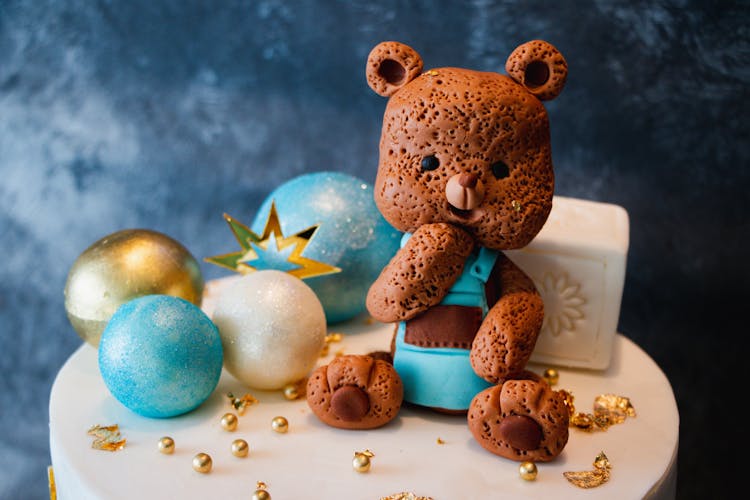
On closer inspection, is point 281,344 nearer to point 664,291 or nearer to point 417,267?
point 417,267

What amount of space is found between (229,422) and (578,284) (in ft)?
1.93

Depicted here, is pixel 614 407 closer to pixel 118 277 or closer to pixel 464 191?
pixel 464 191

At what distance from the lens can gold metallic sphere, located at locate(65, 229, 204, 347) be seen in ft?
4.32

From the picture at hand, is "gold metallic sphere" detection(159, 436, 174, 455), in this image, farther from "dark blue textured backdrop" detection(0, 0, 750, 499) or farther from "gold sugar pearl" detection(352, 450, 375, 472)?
"dark blue textured backdrop" detection(0, 0, 750, 499)

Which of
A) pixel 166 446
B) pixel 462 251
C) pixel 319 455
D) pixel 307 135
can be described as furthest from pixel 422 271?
pixel 307 135

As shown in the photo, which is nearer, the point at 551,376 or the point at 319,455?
the point at 319,455

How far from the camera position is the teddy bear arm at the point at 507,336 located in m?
1.09

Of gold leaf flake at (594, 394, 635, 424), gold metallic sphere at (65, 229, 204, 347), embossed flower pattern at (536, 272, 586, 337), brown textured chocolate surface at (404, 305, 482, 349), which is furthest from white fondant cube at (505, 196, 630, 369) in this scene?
gold metallic sphere at (65, 229, 204, 347)

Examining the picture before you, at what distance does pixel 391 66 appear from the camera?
1.18 m

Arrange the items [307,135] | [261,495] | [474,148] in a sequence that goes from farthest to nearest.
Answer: [307,135] < [474,148] < [261,495]

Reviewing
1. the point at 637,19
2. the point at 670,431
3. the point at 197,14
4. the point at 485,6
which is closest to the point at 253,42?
the point at 197,14

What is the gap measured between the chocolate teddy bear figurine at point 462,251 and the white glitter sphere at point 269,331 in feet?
0.31

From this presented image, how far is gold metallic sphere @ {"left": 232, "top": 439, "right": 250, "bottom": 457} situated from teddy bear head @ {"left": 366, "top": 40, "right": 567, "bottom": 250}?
14.4 inches

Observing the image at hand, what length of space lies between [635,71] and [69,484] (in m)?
1.29
